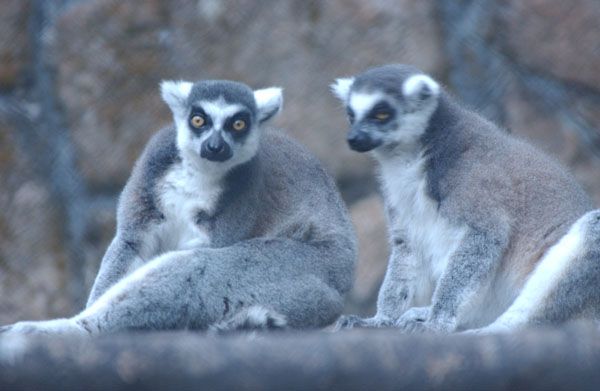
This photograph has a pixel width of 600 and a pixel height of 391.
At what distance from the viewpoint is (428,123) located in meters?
6.02

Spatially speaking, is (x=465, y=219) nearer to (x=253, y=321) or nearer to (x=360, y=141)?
(x=360, y=141)

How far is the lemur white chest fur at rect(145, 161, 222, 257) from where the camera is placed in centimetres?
543

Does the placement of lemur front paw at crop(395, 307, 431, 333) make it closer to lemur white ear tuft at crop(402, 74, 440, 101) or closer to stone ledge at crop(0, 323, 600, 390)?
lemur white ear tuft at crop(402, 74, 440, 101)

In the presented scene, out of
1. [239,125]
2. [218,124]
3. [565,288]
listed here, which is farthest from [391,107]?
[565,288]

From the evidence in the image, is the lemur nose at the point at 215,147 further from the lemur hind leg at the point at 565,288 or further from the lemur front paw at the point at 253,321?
the lemur hind leg at the point at 565,288

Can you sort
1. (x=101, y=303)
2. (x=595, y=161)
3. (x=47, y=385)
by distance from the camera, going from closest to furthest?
(x=47, y=385), (x=101, y=303), (x=595, y=161)

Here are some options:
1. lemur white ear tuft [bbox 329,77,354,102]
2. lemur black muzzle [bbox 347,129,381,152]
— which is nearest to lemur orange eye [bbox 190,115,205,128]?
lemur black muzzle [bbox 347,129,381,152]

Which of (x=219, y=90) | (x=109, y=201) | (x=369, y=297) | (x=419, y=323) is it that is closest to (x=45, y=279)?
(x=109, y=201)

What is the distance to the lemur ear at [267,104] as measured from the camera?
5922mm

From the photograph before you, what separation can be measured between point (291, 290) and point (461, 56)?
3.92 meters

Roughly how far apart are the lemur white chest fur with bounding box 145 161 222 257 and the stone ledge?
3.30 meters

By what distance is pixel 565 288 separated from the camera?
527 cm

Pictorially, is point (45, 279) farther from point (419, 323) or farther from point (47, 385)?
point (47, 385)

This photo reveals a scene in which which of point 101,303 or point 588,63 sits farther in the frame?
point 588,63
